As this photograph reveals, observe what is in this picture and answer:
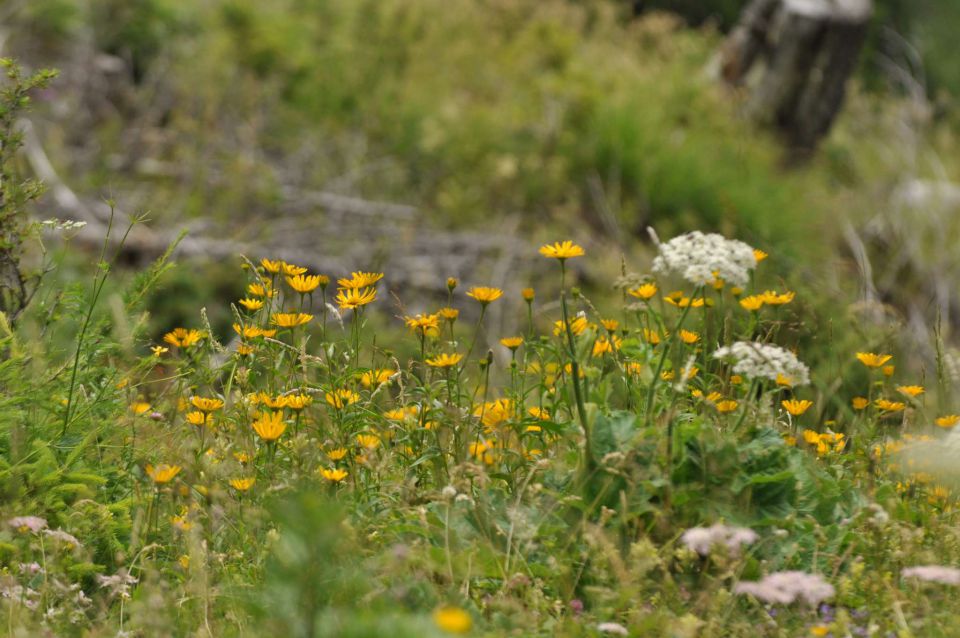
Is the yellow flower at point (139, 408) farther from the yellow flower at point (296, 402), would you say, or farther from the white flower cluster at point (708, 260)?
the white flower cluster at point (708, 260)

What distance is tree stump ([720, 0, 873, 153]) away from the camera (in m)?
8.60

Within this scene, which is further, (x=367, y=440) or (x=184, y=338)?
(x=184, y=338)

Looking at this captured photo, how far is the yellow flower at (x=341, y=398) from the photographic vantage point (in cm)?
231

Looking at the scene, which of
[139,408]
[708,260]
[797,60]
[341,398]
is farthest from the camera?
[797,60]

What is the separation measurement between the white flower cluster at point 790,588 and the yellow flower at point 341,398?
0.94 metres

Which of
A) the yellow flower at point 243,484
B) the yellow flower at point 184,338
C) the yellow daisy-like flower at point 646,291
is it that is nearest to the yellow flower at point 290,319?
the yellow flower at point 184,338

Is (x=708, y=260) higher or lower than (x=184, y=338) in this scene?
higher

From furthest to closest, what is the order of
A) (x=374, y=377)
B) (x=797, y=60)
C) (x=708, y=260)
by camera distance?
(x=797, y=60) → (x=374, y=377) → (x=708, y=260)

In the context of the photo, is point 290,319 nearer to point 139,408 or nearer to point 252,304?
point 252,304

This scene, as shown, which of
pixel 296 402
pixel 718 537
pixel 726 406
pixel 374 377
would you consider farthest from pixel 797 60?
pixel 718 537

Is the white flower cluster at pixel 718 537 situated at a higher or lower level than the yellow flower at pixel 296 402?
higher

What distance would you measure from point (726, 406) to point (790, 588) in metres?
0.71

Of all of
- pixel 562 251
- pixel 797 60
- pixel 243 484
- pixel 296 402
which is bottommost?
pixel 797 60

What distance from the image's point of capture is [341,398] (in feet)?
7.75
